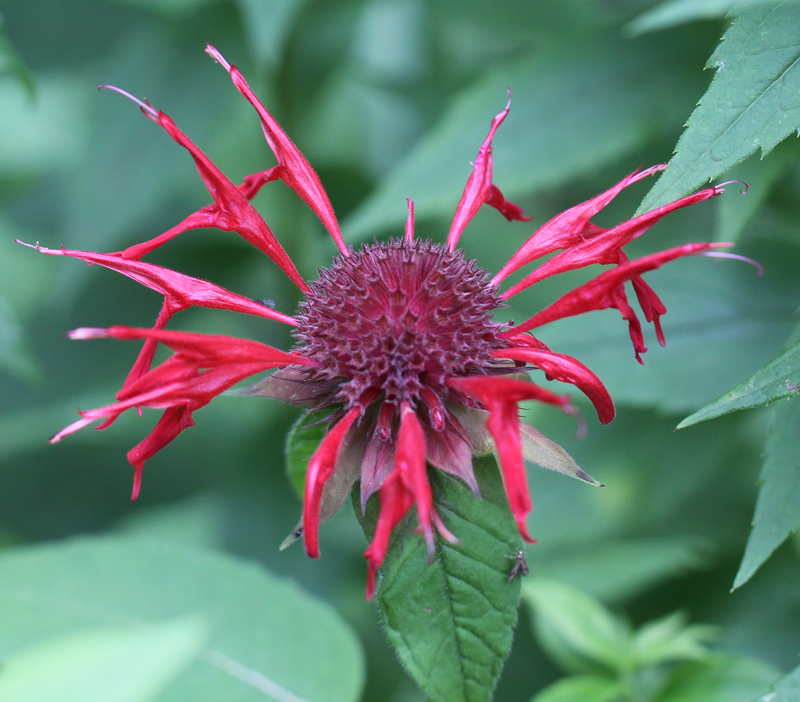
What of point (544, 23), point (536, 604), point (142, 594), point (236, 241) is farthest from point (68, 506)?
point (544, 23)

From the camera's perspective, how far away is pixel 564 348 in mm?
1162

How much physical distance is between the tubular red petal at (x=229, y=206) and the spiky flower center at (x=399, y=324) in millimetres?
66

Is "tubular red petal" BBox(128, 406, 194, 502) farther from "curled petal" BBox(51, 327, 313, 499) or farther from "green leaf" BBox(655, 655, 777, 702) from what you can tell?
"green leaf" BBox(655, 655, 777, 702)

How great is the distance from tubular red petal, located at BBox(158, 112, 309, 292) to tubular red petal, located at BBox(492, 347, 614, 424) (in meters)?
0.30

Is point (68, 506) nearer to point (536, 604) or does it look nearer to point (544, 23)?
point (536, 604)

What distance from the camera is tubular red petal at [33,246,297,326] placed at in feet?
2.86

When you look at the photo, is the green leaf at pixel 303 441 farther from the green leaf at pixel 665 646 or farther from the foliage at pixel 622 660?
the green leaf at pixel 665 646

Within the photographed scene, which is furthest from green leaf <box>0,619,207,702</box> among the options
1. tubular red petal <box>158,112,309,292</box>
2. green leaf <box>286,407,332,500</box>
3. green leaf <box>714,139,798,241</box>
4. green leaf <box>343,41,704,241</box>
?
green leaf <box>343,41,704,241</box>

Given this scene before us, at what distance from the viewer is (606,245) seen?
34.4 inches

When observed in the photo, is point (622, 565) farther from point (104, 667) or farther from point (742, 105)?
point (104, 667)

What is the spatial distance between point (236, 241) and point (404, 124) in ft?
1.93

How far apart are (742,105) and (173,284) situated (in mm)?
649

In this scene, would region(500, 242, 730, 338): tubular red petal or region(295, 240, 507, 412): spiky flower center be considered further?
region(295, 240, 507, 412): spiky flower center

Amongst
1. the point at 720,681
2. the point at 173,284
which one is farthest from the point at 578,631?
the point at 173,284
